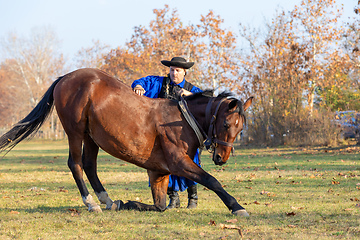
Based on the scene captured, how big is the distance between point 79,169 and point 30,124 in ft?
3.50

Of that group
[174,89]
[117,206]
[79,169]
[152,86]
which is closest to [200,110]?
[174,89]

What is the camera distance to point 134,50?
39.8 meters

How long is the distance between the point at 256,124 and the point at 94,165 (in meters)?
18.4

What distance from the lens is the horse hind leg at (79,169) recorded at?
18.4 feet

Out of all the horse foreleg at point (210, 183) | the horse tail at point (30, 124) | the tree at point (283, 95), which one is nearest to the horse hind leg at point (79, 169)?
the horse tail at point (30, 124)

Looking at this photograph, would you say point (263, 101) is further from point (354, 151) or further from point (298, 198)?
point (298, 198)

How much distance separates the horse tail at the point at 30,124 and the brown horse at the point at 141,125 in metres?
0.36

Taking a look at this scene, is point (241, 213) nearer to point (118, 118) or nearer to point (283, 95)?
point (118, 118)

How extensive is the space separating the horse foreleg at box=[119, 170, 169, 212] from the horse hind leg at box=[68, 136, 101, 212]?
415 mm

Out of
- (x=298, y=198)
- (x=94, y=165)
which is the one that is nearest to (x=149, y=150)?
(x=94, y=165)

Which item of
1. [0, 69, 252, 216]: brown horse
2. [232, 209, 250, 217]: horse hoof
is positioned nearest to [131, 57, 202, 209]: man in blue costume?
[0, 69, 252, 216]: brown horse

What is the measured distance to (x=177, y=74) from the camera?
20.7 ft

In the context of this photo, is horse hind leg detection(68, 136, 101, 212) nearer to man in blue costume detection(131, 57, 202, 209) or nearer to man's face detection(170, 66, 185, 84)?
man in blue costume detection(131, 57, 202, 209)

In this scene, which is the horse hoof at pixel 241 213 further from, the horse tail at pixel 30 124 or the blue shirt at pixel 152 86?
the horse tail at pixel 30 124
